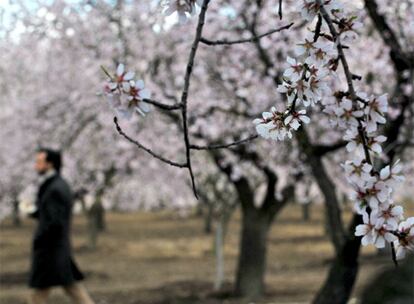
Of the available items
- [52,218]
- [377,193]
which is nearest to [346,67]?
[377,193]

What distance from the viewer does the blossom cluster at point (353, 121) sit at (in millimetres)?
2285

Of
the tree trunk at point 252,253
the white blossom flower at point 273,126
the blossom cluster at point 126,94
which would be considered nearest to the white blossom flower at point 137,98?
the blossom cluster at point 126,94

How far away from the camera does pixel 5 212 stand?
→ 2227cm

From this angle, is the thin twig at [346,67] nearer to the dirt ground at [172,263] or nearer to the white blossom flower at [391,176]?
the white blossom flower at [391,176]

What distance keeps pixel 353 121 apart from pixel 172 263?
68.7 ft

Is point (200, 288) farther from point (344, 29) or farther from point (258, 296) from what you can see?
point (344, 29)

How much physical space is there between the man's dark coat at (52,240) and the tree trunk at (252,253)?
5654mm

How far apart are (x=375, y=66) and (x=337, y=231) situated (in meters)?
4.70

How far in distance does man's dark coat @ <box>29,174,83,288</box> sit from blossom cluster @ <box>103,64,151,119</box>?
5.44 m

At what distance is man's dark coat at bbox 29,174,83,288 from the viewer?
7.47 meters

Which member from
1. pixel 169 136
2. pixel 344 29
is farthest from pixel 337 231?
pixel 169 136

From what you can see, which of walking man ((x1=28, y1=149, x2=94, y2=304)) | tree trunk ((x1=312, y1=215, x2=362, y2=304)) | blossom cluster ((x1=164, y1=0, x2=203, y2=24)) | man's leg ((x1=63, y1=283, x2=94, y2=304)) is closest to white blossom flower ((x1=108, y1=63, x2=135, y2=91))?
blossom cluster ((x1=164, y1=0, x2=203, y2=24))

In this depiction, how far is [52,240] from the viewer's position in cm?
752

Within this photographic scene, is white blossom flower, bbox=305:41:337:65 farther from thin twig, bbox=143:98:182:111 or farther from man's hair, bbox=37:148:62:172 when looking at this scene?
man's hair, bbox=37:148:62:172
